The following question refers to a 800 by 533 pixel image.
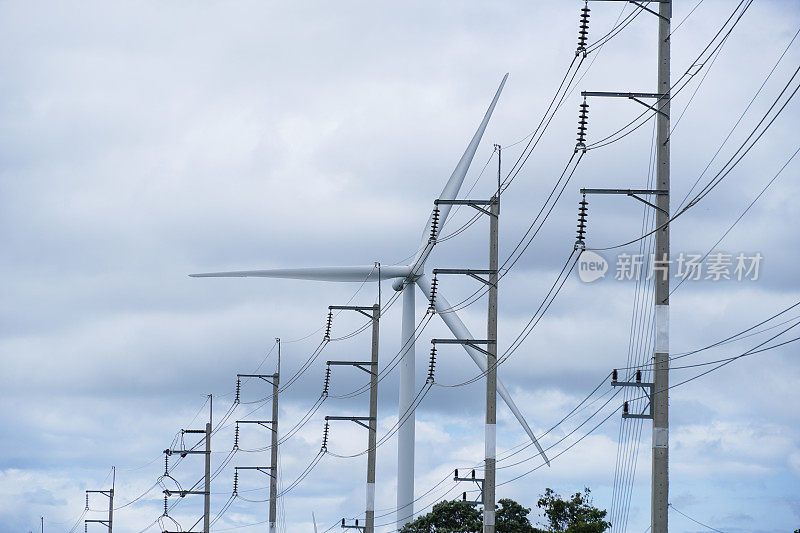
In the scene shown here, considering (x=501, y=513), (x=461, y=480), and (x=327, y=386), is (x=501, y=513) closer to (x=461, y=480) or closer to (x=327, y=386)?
(x=327, y=386)

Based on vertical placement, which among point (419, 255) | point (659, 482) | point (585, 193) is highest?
point (419, 255)

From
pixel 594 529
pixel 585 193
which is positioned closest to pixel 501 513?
pixel 594 529

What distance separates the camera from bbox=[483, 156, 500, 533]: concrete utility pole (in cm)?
4241

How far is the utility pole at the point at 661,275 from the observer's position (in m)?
31.2

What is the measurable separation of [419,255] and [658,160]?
40931mm

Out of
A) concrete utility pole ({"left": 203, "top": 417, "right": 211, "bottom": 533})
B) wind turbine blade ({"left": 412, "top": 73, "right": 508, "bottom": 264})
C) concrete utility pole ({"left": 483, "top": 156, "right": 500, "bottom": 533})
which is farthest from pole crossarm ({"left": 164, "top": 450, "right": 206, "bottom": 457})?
concrete utility pole ({"left": 483, "top": 156, "right": 500, "bottom": 533})

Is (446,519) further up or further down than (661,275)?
further down

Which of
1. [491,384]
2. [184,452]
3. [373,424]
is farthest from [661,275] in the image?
[184,452]

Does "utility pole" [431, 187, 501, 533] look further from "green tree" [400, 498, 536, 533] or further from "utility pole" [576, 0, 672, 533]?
"green tree" [400, 498, 536, 533]

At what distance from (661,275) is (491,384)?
12.2 m

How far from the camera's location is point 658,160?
1345 inches

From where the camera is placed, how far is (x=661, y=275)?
32656 millimetres

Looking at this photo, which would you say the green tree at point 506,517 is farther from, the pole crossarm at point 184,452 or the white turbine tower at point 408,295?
the pole crossarm at point 184,452

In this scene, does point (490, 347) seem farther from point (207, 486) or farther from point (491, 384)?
A: point (207, 486)
